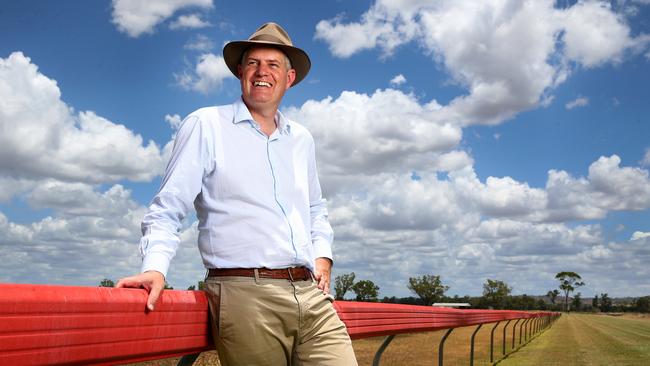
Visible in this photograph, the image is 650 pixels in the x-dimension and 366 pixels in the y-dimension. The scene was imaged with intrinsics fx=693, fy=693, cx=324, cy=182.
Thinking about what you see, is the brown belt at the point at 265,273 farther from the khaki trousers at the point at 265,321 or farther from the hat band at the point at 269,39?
the hat band at the point at 269,39

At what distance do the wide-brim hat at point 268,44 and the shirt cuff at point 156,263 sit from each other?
1013 millimetres

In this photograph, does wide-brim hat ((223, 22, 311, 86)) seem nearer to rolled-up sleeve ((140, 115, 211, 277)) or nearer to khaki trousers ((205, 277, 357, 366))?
rolled-up sleeve ((140, 115, 211, 277))

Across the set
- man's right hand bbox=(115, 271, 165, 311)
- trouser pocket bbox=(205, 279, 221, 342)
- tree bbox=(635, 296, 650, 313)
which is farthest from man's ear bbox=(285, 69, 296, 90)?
tree bbox=(635, 296, 650, 313)

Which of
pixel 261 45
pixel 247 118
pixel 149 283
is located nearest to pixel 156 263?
pixel 149 283

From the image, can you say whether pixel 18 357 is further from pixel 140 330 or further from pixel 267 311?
pixel 267 311

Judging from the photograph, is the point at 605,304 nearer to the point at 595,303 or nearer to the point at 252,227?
the point at 595,303

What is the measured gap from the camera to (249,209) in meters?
2.51

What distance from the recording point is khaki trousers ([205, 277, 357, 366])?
2416mm

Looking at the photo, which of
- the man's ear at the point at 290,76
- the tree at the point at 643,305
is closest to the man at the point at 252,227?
the man's ear at the point at 290,76

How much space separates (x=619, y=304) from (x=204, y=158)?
162 m

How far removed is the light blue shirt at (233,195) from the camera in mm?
2428

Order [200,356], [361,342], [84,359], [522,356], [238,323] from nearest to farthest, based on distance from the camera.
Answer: [84,359] → [238,323] → [200,356] → [361,342] → [522,356]

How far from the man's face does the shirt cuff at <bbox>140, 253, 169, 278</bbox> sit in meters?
0.81

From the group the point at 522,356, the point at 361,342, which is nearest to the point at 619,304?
the point at 522,356
